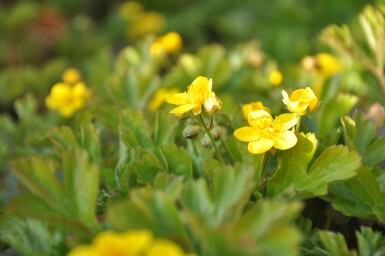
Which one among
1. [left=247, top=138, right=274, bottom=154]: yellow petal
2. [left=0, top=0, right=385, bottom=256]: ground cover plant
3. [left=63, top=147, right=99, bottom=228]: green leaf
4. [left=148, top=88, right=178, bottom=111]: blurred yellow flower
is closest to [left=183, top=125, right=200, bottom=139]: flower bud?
[left=0, top=0, right=385, bottom=256]: ground cover plant

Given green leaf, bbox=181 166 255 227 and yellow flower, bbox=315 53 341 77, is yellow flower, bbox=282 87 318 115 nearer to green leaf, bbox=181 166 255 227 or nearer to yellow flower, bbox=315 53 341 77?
green leaf, bbox=181 166 255 227

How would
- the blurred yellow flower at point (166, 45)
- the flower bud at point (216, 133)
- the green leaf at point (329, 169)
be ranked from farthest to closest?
1. the blurred yellow flower at point (166, 45)
2. the flower bud at point (216, 133)
3. the green leaf at point (329, 169)

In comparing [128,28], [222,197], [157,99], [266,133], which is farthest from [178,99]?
[128,28]

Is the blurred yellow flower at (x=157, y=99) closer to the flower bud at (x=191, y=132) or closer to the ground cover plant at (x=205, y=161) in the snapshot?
the ground cover plant at (x=205, y=161)

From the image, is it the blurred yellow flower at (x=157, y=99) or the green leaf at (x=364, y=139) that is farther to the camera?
the blurred yellow flower at (x=157, y=99)

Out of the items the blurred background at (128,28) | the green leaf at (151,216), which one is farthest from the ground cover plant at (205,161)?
the blurred background at (128,28)

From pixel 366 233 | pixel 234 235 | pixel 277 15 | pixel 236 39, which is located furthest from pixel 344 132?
pixel 236 39

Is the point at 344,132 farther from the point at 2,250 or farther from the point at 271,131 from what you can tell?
the point at 2,250
